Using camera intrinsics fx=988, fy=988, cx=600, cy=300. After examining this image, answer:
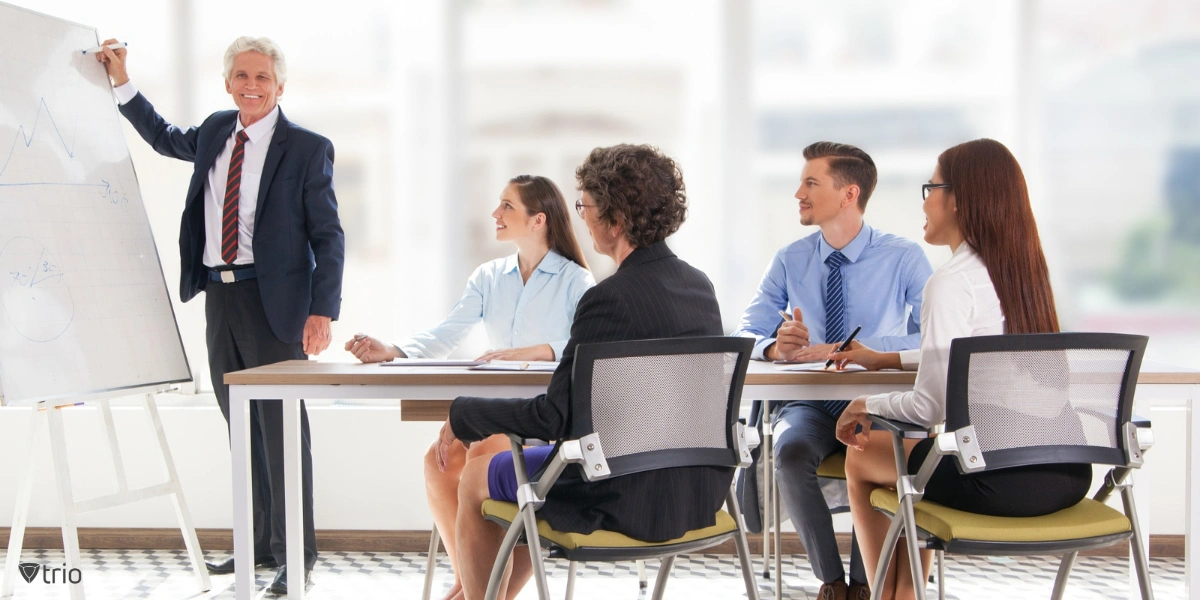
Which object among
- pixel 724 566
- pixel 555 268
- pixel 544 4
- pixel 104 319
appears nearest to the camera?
pixel 104 319

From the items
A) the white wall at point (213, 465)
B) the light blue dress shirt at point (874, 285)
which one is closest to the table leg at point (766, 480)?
the light blue dress shirt at point (874, 285)

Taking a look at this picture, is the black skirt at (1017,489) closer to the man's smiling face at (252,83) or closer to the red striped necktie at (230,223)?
the red striped necktie at (230,223)

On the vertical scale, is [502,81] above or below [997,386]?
above

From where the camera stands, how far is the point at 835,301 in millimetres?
2936

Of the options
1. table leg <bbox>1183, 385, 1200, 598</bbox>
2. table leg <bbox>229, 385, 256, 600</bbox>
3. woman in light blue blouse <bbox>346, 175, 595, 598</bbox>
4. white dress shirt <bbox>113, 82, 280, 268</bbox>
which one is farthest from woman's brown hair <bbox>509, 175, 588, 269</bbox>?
table leg <bbox>1183, 385, 1200, 598</bbox>

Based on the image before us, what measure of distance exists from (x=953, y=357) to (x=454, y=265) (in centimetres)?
231

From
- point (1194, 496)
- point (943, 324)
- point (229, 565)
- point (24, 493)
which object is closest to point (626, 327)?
point (943, 324)

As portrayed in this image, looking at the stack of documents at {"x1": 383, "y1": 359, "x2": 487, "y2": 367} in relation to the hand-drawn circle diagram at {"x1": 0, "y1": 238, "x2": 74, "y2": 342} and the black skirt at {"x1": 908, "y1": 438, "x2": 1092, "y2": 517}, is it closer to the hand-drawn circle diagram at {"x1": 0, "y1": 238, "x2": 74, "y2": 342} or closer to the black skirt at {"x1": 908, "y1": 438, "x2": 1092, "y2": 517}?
the hand-drawn circle diagram at {"x1": 0, "y1": 238, "x2": 74, "y2": 342}

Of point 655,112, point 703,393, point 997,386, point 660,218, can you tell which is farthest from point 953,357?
point 655,112

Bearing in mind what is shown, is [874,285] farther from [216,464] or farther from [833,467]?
[216,464]

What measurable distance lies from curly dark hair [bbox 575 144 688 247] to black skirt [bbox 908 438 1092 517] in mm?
751

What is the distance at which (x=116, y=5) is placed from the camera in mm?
3793

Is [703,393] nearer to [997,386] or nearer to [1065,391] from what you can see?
[997,386]

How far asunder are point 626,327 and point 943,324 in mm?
685
